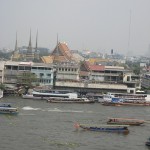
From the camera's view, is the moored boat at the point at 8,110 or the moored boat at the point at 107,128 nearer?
the moored boat at the point at 107,128

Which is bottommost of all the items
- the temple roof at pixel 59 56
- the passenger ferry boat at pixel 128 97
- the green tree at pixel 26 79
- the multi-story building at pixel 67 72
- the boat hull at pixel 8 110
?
the boat hull at pixel 8 110

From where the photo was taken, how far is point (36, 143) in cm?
1559

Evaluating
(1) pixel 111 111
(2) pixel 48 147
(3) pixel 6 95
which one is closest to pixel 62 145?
(2) pixel 48 147

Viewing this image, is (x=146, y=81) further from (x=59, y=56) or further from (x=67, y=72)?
(x=59, y=56)

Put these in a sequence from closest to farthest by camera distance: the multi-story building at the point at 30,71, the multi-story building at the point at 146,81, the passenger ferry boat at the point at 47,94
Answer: the passenger ferry boat at the point at 47,94 < the multi-story building at the point at 30,71 < the multi-story building at the point at 146,81

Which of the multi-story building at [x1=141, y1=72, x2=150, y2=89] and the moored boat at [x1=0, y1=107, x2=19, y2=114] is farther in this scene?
the multi-story building at [x1=141, y1=72, x2=150, y2=89]

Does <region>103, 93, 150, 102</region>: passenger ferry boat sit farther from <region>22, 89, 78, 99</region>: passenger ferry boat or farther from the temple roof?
the temple roof

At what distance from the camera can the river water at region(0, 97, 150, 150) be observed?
15.6 meters

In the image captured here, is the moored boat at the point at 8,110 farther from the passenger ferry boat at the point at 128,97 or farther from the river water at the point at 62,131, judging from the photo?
the passenger ferry boat at the point at 128,97

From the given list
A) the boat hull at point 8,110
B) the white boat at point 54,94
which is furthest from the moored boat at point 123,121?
the white boat at point 54,94

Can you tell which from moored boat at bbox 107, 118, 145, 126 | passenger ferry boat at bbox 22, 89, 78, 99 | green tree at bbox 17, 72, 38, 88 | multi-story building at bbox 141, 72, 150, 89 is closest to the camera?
moored boat at bbox 107, 118, 145, 126

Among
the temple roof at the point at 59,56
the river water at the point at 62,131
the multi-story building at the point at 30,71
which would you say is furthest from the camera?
the temple roof at the point at 59,56

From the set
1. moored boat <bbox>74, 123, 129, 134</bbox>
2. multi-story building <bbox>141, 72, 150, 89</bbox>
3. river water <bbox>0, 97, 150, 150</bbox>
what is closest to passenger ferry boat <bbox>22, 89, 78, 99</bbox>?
river water <bbox>0, 97, 150, 150</bbox>

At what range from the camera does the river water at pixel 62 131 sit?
15594mm
